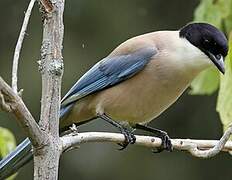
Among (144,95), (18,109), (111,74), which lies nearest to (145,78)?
(144,95)

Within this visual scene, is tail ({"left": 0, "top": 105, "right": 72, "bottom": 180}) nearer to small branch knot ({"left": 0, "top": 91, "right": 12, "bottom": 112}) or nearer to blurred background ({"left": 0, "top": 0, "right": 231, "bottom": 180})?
small branch knot ({"left": 0, "top": 91, "right": 12, "bottom": 112})

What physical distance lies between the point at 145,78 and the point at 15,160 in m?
0.79

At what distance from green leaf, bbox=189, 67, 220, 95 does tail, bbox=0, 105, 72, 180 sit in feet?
2.90

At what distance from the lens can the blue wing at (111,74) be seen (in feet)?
10.7

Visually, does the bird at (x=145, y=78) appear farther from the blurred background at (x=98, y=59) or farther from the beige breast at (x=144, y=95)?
the blurred background at (x=98, y=59)

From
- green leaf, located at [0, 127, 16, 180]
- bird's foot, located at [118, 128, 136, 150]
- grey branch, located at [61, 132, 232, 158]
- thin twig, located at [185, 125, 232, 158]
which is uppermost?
green leaf, located at [0, 127, 16, 180]

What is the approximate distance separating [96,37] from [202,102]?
1.15 metres

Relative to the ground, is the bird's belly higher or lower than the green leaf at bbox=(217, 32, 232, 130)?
higher

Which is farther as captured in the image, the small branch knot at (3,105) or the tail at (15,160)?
the tail at (15,160)

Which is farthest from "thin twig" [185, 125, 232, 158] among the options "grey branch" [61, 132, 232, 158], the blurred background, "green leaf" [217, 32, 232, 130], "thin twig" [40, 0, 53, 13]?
the blurred background

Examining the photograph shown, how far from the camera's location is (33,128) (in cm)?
182

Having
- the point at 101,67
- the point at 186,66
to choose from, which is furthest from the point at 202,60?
the point at 101,67

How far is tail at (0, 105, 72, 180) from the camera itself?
8.37 feet

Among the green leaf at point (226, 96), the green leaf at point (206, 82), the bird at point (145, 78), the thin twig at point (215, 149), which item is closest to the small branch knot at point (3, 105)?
the thin twig at point (215, 149)
